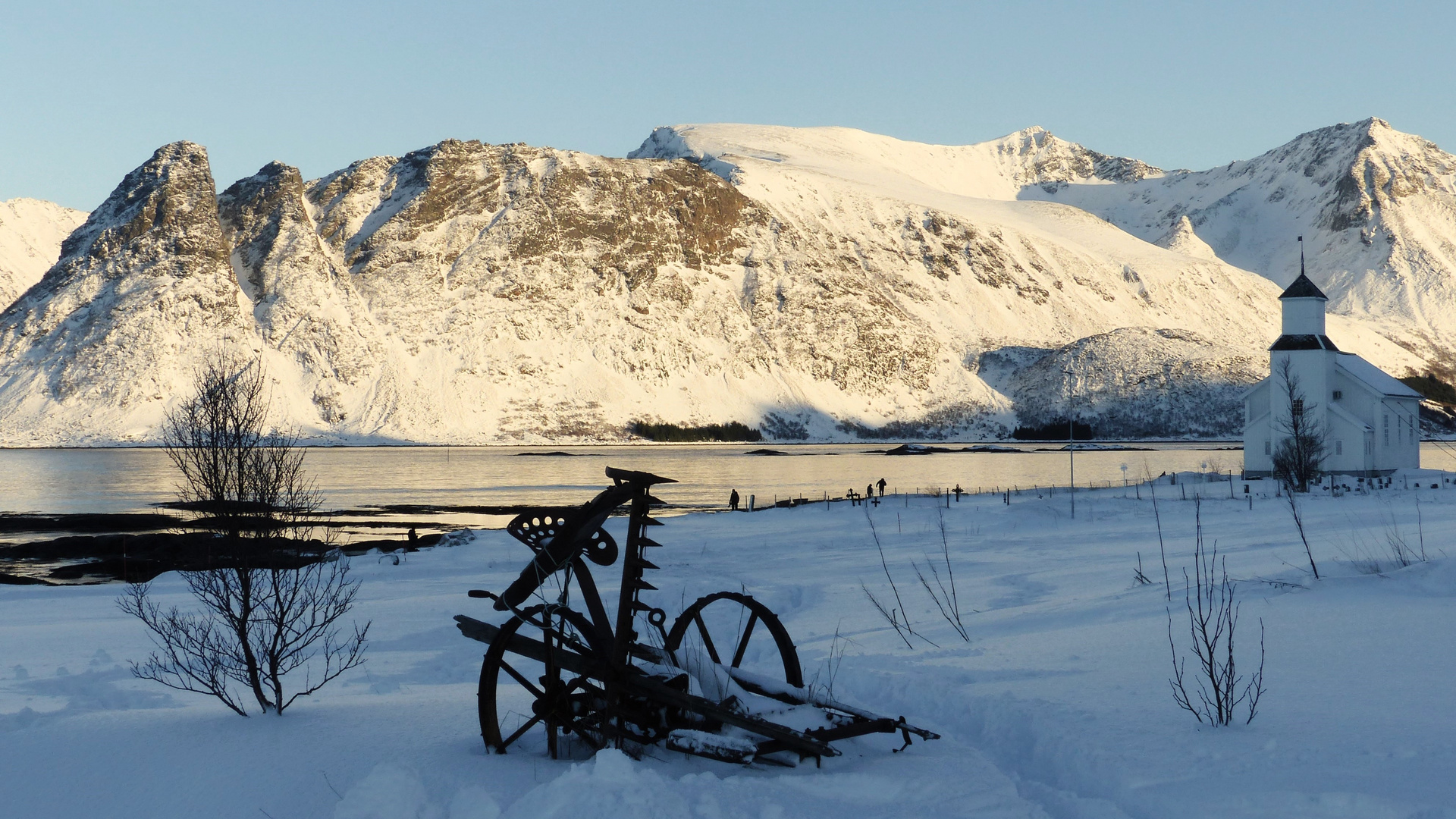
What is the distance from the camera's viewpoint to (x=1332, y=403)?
161 feet

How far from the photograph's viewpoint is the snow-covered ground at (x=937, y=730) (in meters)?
6.47

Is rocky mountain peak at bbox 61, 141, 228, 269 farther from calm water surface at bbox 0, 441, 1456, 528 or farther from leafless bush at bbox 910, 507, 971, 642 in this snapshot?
leafless bush at bbox 910, 507, 971, 642

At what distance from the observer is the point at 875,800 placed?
6699 millimetres

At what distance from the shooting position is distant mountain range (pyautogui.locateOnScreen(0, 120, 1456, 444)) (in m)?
118

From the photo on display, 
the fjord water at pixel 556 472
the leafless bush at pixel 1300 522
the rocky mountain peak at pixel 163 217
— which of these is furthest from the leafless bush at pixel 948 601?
the rocky mountain peak at pixel 163 217

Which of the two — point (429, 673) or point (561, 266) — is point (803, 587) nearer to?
point (429, 673)

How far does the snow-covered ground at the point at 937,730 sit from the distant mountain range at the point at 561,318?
105639 millimetres

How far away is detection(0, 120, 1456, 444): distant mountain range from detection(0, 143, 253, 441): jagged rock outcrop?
0.31 m

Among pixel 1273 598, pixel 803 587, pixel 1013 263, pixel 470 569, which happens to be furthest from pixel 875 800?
pixel 1013 263

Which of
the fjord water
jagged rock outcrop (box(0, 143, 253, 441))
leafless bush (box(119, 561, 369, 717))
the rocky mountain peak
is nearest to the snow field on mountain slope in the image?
the fjord water

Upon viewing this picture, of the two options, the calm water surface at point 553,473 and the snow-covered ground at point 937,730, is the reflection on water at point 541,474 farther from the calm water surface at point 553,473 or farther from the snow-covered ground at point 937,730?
the snow-covered ground at point 937,730

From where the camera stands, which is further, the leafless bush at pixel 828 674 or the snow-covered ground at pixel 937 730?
the leafless bush at pixel 828 674

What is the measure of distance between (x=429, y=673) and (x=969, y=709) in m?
6.88

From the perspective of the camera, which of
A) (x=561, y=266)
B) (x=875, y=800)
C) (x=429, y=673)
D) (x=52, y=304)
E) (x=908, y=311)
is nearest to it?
(x=875, y=800)
